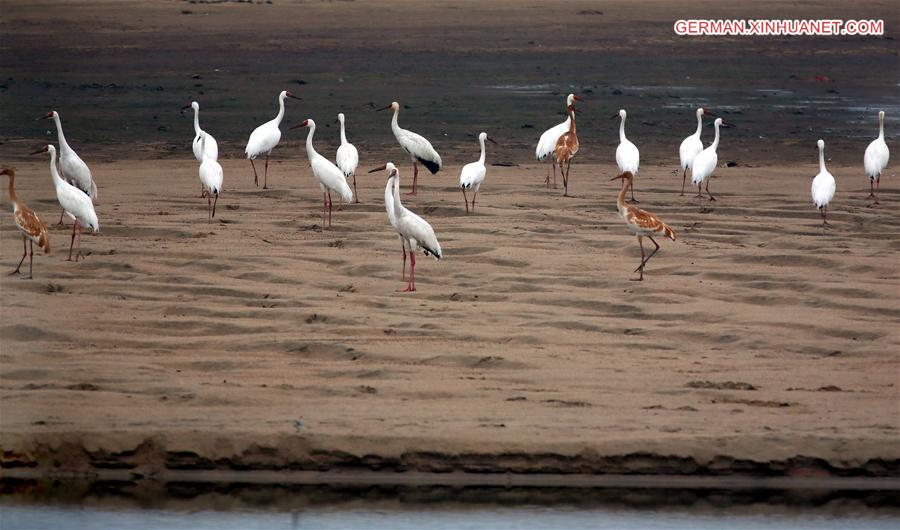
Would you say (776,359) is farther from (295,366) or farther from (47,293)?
(47,293)

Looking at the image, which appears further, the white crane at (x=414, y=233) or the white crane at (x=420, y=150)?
the white crane at (x=420, y=150)

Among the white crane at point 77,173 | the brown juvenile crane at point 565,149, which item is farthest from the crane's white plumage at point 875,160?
the white crane at point 77,173

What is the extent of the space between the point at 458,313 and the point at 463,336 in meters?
0.76

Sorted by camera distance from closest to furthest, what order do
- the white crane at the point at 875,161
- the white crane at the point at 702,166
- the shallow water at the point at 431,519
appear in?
1. the shallow water at the point at 431,519
2. the white crane at the point at 702,166
3. the white crane at the point at 875,161

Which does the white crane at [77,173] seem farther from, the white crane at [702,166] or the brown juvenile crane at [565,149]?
the white crane at [702,166]

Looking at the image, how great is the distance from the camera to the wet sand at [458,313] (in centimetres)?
813

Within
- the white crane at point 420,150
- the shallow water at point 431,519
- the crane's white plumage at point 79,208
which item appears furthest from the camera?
the white crane at point 420,150

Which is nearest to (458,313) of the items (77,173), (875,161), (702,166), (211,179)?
(211,179)

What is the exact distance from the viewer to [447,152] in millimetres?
20500

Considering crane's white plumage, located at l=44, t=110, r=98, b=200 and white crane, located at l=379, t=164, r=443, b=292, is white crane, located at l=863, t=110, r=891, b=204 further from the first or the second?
crane's white plumage, located at l=44, t=110, r=98, b=200

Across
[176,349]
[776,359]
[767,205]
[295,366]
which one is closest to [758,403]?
[776,359]

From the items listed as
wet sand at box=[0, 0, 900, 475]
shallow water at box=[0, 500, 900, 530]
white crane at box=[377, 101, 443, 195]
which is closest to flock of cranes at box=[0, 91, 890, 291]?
white crane at box=[377, 101, 443, 195]

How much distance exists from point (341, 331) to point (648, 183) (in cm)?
844

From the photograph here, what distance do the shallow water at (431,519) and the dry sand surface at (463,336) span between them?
0.42 m
